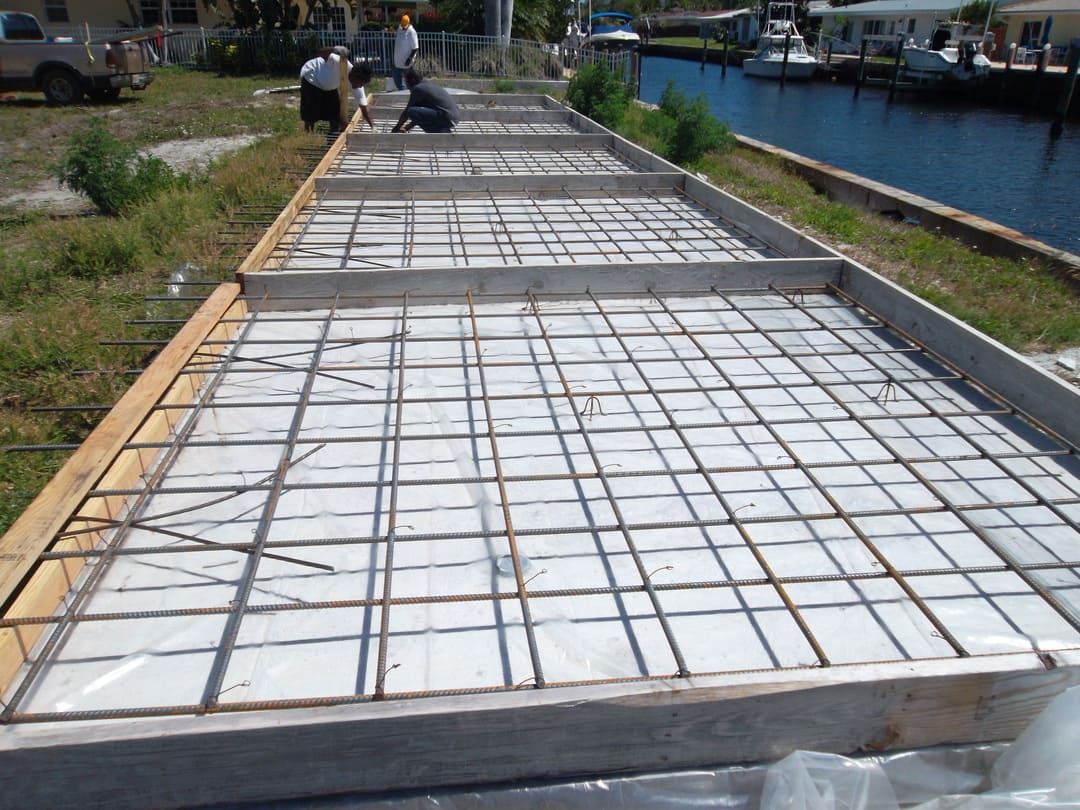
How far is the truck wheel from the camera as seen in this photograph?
15422mm

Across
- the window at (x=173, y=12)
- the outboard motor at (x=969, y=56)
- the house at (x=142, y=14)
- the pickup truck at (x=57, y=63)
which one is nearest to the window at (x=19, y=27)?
the pickup truck at (x=57, y=63)

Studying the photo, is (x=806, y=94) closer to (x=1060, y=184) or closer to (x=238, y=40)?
(x=1060, y=184)

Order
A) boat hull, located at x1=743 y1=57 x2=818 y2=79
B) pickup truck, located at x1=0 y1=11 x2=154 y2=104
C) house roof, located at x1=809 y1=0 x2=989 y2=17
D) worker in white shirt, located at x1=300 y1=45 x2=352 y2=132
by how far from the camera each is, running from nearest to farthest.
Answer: worker in white shirt, located at x1=300 y1=45 x2=352 y2=132 < pickup truck, located at x1=0 y1=11 x2=154 y2=104 < house roof, located at x1=809 y1=0 x2=989 y2=17 < boat hull, located at x1=743 y1=57 x2=818 y2=79

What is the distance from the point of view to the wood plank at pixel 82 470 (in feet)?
7.46

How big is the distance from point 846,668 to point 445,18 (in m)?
27.1

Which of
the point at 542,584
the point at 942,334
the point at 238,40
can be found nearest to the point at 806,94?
the point at 238,40

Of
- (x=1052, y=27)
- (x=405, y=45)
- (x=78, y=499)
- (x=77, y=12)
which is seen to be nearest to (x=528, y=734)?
(x=78, y=499)

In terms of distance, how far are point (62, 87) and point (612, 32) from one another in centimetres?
3641

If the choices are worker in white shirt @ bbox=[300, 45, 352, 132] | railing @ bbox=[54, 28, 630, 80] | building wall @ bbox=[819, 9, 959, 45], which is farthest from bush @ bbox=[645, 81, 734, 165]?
building wall @ bbox=[819, 9, 959, 45]

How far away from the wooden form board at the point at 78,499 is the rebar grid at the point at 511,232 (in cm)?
195

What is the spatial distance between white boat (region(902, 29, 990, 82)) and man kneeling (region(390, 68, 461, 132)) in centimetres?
2841

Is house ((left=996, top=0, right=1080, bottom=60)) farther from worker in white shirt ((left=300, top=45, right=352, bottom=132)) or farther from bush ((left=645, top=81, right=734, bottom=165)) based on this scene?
worker in white shirt ((left=300, top=45, right=352, bottom=132))

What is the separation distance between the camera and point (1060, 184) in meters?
17.0

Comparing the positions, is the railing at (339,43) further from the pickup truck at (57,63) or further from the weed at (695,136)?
the weed at (695,136)
